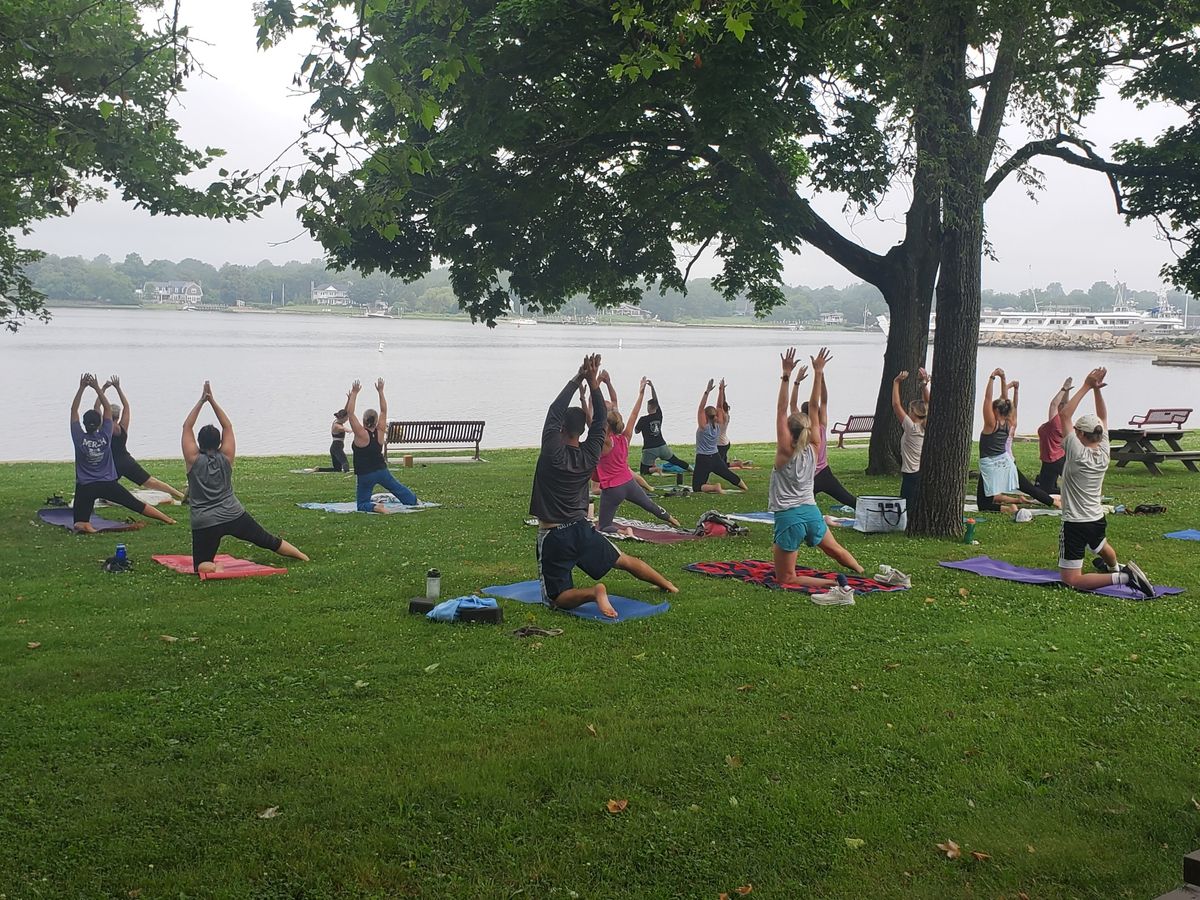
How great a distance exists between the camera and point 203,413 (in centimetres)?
4706

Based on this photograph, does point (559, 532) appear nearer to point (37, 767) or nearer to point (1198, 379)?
point (37, 767)

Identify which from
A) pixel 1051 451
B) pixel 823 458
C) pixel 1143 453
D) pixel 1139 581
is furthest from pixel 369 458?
pixel 1143 453

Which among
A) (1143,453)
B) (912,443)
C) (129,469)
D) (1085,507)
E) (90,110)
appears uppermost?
(90,110)

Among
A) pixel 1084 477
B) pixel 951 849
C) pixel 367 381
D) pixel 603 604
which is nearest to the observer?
pixel 951 849

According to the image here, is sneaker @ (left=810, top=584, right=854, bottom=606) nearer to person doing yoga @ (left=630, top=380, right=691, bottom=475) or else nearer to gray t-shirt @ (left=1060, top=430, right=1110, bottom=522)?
gray t-shirt @ (left=1060, top=430, right=1110, bottom=522)

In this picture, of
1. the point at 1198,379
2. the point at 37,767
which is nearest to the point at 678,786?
the point at 37,767

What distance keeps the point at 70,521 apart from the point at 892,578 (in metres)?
11.4

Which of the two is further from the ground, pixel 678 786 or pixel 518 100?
pixel 518 100

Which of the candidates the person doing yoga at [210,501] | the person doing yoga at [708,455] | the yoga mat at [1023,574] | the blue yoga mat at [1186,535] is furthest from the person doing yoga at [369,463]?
the blue yoga mat at [1186,535]

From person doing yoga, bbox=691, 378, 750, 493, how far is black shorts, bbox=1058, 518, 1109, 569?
26.6 ft

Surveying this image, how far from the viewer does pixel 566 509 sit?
9.36 metres

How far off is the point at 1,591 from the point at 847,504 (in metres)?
11.3

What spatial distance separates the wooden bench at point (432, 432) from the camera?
965 inches

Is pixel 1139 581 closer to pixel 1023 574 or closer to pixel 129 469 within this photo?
pixel 1023 574
